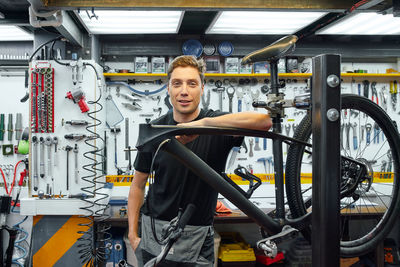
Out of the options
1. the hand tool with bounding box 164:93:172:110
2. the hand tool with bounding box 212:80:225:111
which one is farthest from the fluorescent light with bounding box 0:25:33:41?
the hand tool with bounding box 212:80:225:111

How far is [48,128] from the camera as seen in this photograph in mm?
3291

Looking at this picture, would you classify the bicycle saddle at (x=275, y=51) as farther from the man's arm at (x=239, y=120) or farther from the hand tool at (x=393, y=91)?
the hand tool at (x=393, y=91)

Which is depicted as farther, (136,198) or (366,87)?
(366,87)

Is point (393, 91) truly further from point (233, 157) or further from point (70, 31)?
point (70, 31)

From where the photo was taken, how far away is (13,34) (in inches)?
150

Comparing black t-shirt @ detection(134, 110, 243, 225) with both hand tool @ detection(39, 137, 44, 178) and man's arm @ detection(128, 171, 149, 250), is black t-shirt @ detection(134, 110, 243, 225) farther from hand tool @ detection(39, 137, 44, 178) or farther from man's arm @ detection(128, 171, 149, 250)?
hand tool @ detection(39, 137, 44, 178)

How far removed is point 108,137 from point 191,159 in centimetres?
315

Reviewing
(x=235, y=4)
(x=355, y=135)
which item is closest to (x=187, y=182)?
(x=235, y=4)

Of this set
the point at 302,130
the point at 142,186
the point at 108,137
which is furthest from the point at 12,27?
the point at 302,130

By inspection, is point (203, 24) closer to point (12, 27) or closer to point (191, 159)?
point (12, 27)

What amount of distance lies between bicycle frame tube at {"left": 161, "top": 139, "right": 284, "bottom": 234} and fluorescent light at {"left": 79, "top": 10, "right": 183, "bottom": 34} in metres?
2.21

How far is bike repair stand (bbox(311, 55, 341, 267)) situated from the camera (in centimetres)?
96

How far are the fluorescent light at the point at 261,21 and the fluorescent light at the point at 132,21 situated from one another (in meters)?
0.46

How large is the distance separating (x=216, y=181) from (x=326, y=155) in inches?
14.9
